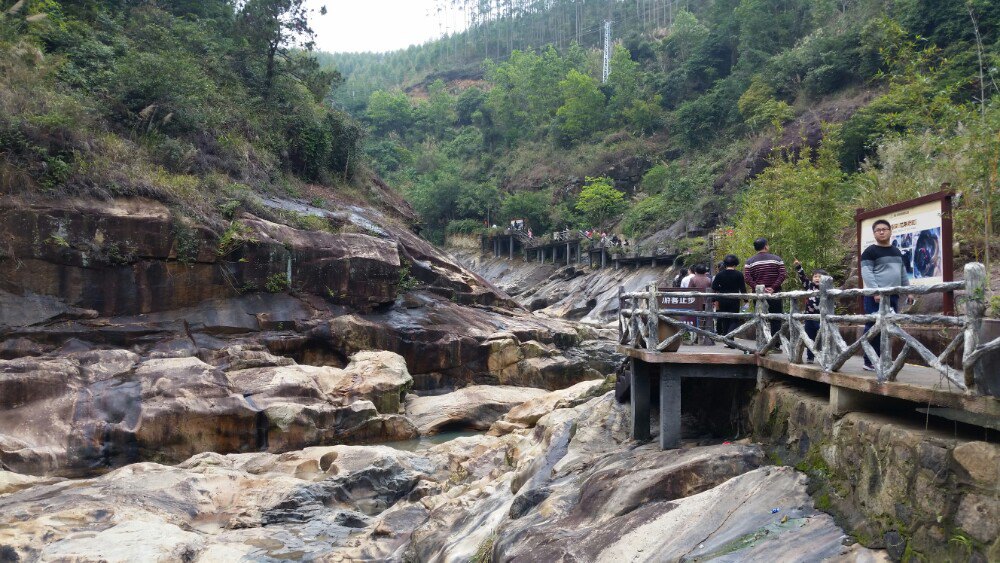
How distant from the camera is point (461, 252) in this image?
57125 millimetres

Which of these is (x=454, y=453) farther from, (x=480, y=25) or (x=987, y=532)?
(x=480, y=25)

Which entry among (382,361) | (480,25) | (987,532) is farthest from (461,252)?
(480,25)

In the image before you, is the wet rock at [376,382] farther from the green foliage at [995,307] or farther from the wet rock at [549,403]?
the green foliage at [995,307]

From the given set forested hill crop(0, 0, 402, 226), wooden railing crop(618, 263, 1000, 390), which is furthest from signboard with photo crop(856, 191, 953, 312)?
forested hill crop(0, 0, 402, 226)

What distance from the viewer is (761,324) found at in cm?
821

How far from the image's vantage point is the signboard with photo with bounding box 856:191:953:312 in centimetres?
681

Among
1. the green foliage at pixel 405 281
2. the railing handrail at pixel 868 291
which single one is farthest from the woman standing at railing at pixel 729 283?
the green foliage at pixel 405 281

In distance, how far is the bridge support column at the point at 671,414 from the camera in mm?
8820

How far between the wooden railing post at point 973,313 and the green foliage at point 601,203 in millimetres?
45908

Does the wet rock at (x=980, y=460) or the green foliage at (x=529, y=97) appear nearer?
the wet rock at (x=980, y=460)

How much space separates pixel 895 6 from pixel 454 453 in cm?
3707

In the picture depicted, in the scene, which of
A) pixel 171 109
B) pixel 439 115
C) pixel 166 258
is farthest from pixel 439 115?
pixel 166 258

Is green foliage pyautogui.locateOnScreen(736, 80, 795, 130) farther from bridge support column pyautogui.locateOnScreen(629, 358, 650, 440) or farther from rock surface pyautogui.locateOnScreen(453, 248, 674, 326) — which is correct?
bridge support column pyautogui.locateOnScreen(629, 358, 650, 440)

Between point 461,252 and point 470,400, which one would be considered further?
point 461,252
